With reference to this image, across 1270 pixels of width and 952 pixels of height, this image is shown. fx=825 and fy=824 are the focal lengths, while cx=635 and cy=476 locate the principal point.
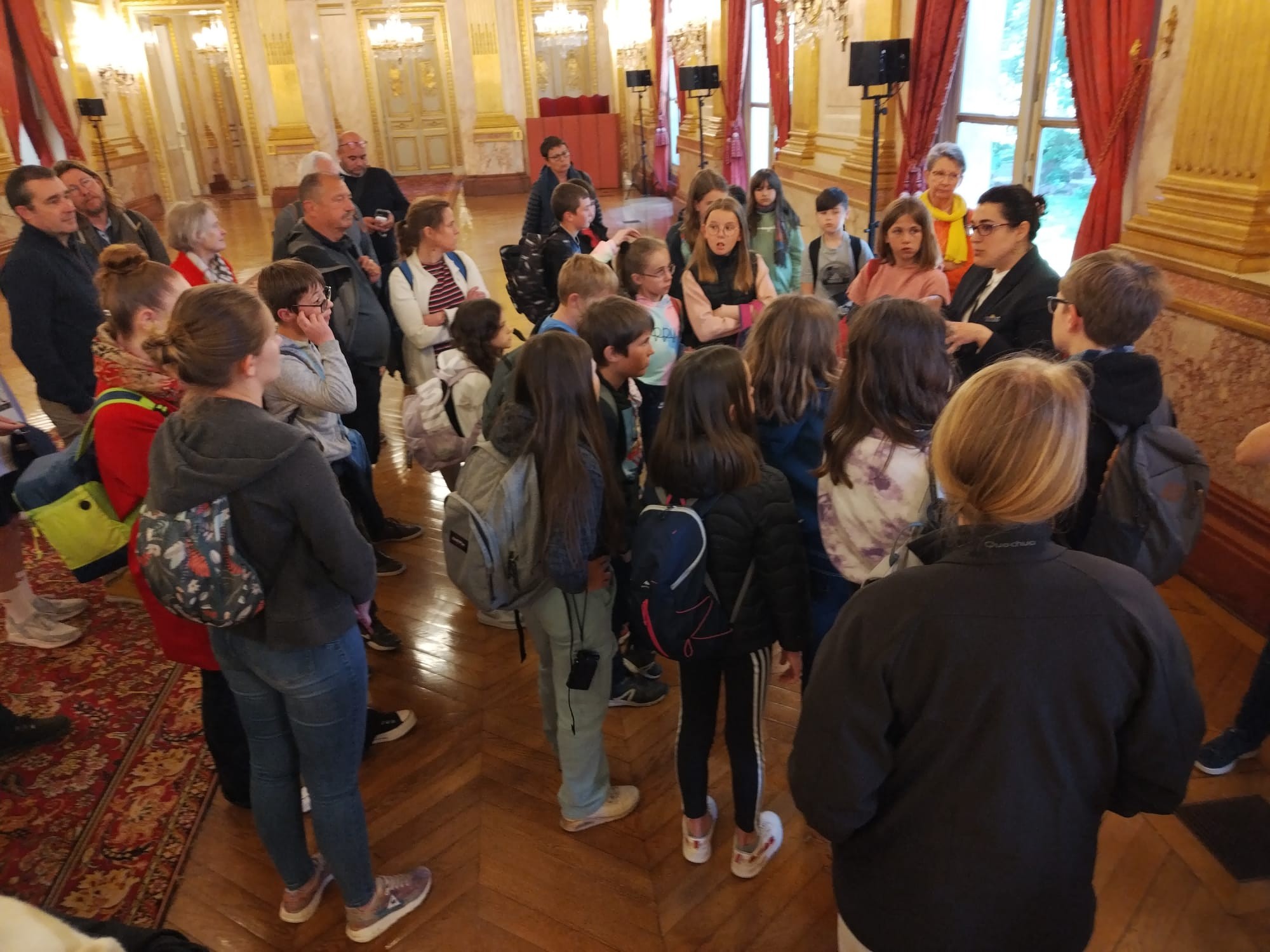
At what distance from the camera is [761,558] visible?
173cm

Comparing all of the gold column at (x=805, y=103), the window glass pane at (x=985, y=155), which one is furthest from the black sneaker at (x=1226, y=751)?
the gold column at (x=805, y=103)

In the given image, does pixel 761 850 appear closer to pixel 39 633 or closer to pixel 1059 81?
pixel 39 633

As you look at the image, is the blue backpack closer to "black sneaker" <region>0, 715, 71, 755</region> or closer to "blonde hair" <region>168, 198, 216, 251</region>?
"black sneaker" <region>0, 715, 71, 755</region>

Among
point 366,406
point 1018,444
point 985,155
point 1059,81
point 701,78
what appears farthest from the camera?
point 701,78

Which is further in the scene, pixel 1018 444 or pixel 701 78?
pixel 701 78

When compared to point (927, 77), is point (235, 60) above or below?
above

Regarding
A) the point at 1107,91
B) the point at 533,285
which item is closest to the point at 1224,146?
the point at 1107,91

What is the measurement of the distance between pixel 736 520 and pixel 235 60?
1657 cm

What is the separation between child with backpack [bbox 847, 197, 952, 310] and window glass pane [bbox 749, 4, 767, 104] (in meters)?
6.50

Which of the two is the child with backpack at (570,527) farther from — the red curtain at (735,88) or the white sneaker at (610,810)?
the red curtain at (735,88)

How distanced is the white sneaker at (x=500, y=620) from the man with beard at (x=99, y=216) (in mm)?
2332

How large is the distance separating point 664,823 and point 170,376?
5.54ft

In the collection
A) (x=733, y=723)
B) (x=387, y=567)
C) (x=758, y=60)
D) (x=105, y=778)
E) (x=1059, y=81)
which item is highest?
(x=758, y=60)

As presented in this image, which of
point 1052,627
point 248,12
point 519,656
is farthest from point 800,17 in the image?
point 248,12
